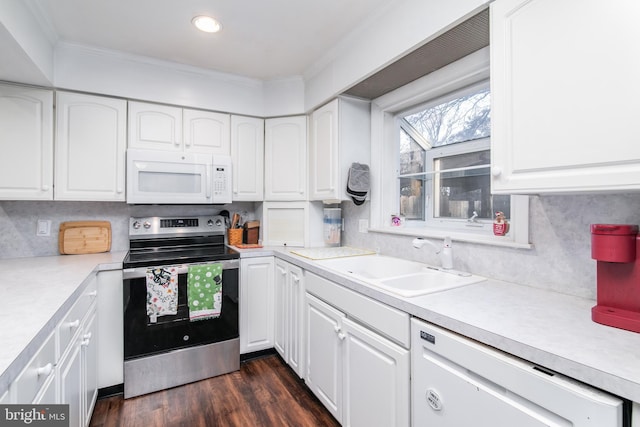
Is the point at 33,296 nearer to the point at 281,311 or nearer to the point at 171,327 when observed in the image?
the point at 171,327

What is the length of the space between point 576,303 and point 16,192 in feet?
9.97

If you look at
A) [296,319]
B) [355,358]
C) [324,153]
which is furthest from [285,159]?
[355,358]

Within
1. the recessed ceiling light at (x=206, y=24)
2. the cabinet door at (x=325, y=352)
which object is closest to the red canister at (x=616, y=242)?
the cabinet door at (x=325, y=352)

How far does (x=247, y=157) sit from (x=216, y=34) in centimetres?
A: 97

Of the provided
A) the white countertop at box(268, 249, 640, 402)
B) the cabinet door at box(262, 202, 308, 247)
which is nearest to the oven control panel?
the cabinet door at box(262, 202, 308, 247)

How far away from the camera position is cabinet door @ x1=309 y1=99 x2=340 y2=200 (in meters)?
2.28

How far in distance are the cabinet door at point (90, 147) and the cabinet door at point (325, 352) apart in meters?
1.66

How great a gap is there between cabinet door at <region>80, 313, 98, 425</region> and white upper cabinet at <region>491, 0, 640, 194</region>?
6.69ft

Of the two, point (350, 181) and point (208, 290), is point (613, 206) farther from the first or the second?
point (208, 290)

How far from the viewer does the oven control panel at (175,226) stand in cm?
245

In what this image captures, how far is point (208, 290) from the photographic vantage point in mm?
2115

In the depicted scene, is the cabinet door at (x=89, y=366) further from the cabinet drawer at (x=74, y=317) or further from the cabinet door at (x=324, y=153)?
the cabinet door at (x=324, y=153)

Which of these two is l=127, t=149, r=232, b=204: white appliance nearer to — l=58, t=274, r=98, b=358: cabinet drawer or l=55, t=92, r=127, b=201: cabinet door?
l=55, t=92, r=127, b=201: cabinet door

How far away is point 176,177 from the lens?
236 centimetres
